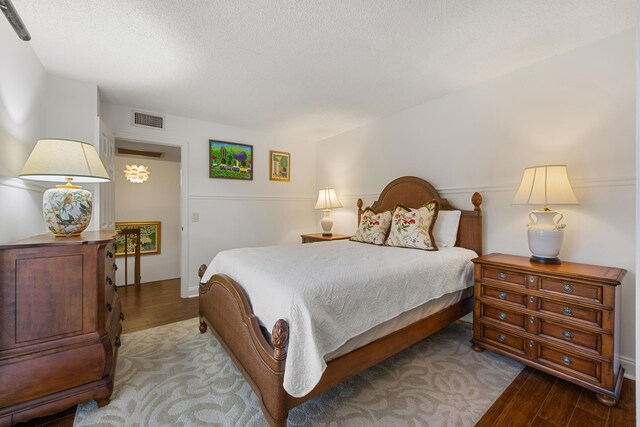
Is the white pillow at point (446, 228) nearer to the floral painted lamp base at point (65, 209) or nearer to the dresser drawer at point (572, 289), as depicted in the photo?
the dresser drawer at point (572, 289)

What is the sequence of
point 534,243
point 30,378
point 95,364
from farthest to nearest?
point 534,243, point 95,364, point 30,378

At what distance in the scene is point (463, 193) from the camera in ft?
9.11

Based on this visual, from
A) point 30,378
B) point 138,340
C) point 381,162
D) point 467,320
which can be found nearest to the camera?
point 30,378

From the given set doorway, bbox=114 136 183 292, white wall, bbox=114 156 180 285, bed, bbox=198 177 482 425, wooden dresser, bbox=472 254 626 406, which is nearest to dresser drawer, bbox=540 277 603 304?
wooden dresser, bbox=472 254 626 406

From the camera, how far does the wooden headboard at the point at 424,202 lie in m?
2.58

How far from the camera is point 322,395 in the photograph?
1.64 meters

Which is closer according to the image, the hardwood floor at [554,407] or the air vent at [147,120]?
the hardwood floor at [554,407]

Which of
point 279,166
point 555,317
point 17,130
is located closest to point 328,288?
point 555,317

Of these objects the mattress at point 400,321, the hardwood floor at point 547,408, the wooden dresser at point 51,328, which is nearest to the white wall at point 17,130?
the wooden dresser at point 51,328

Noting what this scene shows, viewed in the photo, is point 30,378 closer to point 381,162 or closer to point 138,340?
point 138,340

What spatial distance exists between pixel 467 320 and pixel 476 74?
2.33 meters

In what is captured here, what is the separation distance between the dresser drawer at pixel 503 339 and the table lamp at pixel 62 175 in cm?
289

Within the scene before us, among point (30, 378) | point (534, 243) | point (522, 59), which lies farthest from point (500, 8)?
point (30, 378)

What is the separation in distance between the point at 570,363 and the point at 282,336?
181cm
